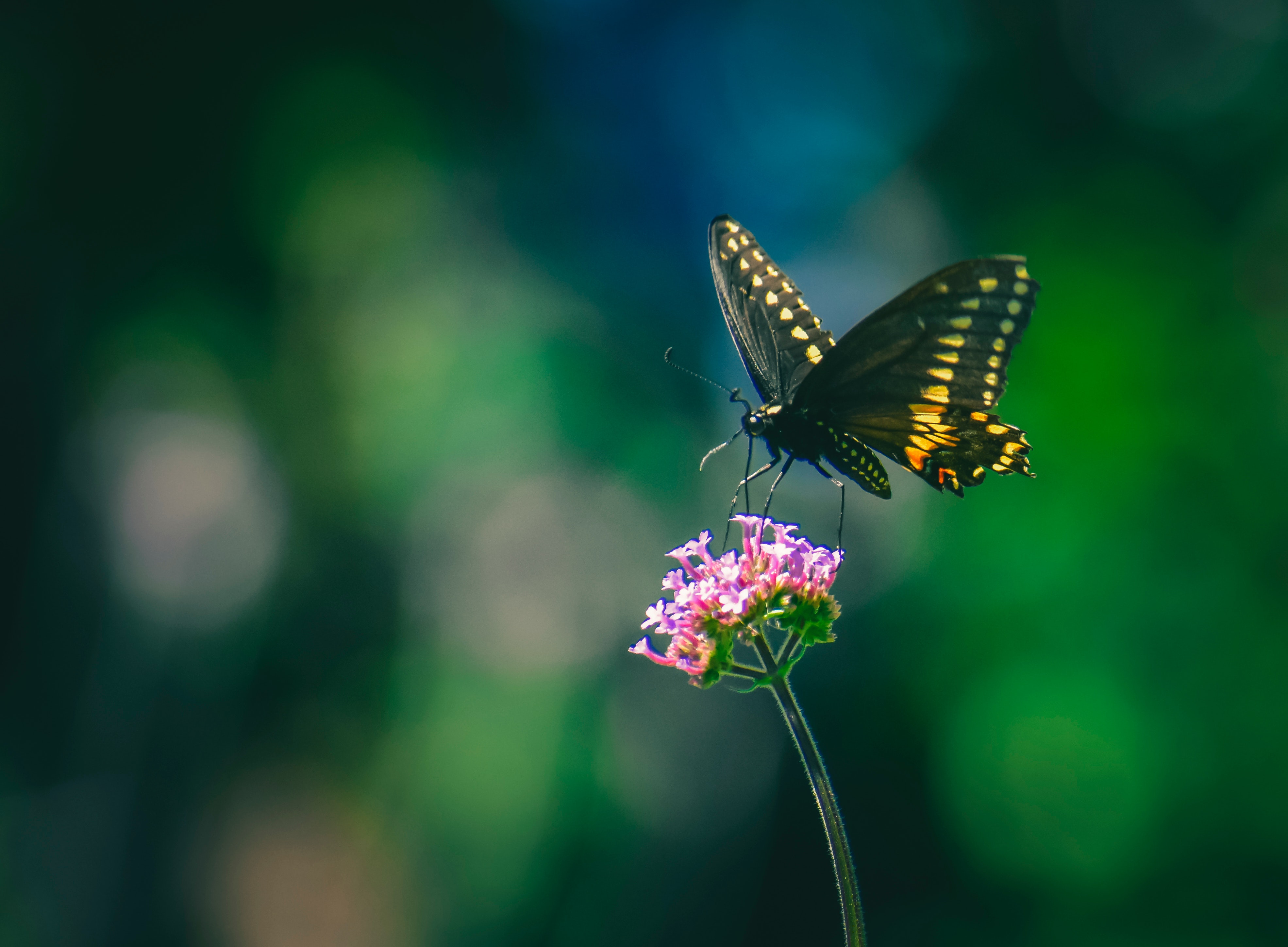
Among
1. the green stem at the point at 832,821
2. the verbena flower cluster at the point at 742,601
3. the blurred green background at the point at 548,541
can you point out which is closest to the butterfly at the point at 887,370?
the verbena flower cluster at the point at 742,601

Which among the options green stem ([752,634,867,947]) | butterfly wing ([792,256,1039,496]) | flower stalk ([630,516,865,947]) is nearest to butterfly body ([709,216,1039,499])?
butterfly wing ([792,256,1039,496])

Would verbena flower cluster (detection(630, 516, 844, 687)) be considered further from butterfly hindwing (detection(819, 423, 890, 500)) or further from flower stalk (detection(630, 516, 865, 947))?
butterfly hindwing (detection(819, 423, 890, 500))

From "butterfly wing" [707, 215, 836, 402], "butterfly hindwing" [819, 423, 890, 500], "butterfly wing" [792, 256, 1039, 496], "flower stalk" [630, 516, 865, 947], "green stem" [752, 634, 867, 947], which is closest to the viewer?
"green stem" [752, 634, 867, 947]

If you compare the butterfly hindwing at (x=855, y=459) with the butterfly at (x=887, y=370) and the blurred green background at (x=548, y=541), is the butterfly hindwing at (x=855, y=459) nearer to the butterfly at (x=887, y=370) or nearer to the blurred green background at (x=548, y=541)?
the butterfly at (x=887, y=370)

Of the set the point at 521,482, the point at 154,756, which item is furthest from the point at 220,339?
the point at 154,756

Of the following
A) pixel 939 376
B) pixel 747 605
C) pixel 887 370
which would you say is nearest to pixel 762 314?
pixel 887 370

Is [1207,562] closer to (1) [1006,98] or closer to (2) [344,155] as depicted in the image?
(1) [1006,98]
